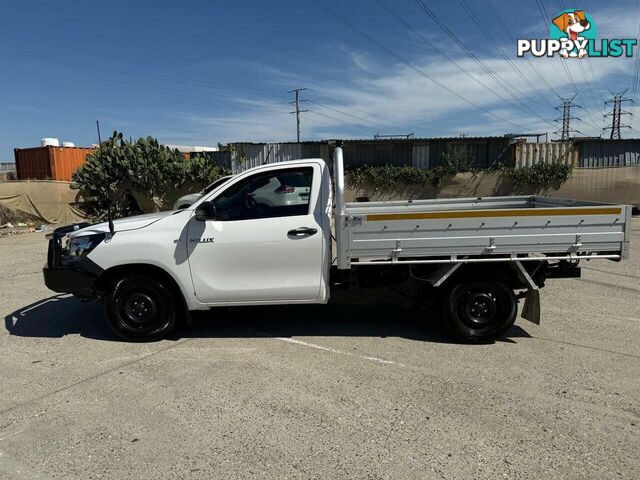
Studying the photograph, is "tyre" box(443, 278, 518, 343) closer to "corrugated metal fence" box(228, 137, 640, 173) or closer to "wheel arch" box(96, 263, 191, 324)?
"wheel arch" box(96, 263, 191, 324)

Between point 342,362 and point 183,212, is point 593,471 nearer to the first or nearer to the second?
point 342,362

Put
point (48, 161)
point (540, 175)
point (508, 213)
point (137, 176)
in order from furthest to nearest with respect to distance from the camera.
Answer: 1. point (48, 161)
2. point (540, 175)
3. point (137, 176)
4. point (508, 213)

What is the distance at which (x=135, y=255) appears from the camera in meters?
5.12

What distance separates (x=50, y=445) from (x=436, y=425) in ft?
9.03

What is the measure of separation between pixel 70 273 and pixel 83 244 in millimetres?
337

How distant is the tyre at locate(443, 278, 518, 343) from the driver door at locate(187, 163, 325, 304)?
1.44 metres

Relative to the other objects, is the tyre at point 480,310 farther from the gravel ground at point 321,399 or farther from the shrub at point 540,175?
the shrub at point 540,175

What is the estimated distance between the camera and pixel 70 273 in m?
5.24

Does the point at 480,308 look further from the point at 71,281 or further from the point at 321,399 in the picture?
the point at 71,281

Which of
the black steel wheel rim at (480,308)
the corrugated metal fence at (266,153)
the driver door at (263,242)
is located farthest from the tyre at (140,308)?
the corrugated metal fence at (266,153)

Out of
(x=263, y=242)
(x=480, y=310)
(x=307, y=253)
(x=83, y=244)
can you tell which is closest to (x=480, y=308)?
(x=480, y=310)

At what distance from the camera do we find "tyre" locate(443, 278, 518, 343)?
5.14 m

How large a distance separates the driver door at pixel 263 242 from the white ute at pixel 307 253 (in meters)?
0.01

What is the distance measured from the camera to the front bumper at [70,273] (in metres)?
5.21
